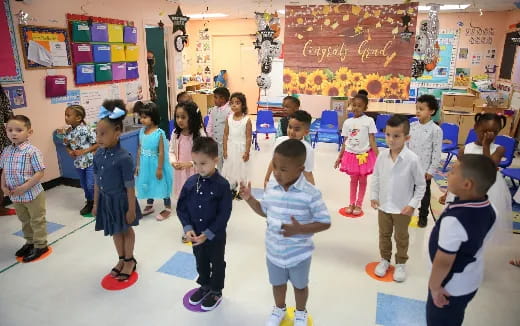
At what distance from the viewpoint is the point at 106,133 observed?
2.32m

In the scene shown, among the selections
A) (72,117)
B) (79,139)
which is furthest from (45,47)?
(79,139)

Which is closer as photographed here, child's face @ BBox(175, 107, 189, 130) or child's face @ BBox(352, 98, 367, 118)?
child's face @ BBox(175, 107, 189, 130)

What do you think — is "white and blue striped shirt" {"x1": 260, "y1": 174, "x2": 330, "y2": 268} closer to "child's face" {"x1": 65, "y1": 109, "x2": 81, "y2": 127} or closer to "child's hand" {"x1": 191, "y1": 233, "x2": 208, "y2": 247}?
"child's hand" {"x1": 191, "y1": 233, "x2": 208, "y2": 247}

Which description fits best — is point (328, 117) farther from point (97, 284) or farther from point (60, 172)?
point (97, 284)

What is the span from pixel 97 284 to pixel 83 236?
0.91 m

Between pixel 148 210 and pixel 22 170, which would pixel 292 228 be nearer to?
pixel 22 170

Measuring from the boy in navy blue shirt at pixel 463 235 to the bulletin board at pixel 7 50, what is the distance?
466cm

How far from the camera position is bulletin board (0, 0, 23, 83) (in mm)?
3939

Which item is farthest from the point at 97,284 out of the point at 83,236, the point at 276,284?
the point at 276,284

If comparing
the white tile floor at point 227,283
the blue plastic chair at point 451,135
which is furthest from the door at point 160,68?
the blue plastic chair at point 451,135

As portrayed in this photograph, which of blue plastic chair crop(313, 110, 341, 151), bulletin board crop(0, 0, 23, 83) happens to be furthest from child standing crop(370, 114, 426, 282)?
bulletin board crop(0, 0, 23, 83)

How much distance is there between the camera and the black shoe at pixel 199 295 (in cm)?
240

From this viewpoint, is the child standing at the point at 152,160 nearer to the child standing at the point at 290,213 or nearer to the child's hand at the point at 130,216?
the child's hand at the point at 130,216

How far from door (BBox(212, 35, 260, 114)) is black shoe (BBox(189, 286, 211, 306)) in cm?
878
